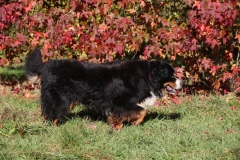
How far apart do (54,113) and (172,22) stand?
10.5ft

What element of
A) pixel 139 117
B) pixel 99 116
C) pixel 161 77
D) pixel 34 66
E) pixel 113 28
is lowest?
pixel 99 116

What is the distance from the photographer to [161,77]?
611 centimetres

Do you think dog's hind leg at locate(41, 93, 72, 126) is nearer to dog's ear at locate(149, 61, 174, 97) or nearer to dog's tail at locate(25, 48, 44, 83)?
dog's tail at locate(25, 48, 44, 83)

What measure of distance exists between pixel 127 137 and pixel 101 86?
4.08ft

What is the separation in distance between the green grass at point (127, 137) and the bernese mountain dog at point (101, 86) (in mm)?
248

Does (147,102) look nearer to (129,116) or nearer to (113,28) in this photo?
(129,116)

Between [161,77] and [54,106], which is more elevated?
[161,77]

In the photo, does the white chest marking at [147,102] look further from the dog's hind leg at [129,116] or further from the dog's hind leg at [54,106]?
the dog's hind leg at [54,106]

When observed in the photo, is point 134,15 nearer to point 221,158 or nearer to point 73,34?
point 73,34

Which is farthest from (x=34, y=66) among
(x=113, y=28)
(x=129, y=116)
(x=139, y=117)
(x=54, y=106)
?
(x=113, y=28)

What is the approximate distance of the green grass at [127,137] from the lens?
4.32m

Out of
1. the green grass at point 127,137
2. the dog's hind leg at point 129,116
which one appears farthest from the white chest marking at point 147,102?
the green grass at point 127,137

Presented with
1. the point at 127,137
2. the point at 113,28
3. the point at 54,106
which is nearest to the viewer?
the point at 127,137

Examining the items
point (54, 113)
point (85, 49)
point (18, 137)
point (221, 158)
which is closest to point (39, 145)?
point (18, 137)
